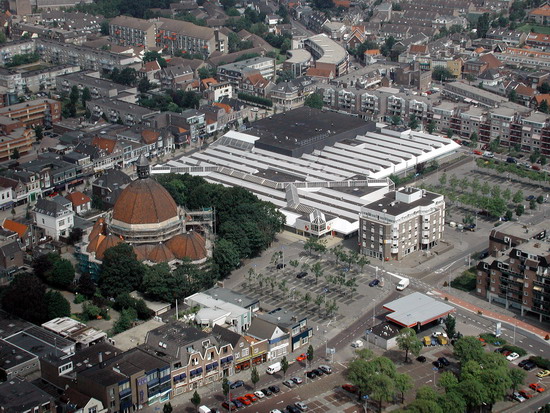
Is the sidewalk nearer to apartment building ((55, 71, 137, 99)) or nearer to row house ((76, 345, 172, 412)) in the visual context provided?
row house ((76, 345, 172, 412))

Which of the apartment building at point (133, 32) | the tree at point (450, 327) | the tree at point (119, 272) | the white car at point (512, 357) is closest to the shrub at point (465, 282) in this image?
the tree at point (450, 327)

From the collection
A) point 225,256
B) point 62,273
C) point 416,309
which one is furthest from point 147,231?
point 416,309

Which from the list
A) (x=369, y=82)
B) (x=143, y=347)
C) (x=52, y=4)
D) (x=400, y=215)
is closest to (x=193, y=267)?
(x=143, y=347)

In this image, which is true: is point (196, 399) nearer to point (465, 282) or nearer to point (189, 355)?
point (189, 355)

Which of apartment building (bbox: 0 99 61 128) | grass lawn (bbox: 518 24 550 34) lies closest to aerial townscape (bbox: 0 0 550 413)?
apartment building (bbox: 0 99 61 128)

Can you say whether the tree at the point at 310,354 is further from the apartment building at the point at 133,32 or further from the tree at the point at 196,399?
the apartment building at the point at 133,32

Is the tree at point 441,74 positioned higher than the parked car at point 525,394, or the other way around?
the tree at point 441,74
